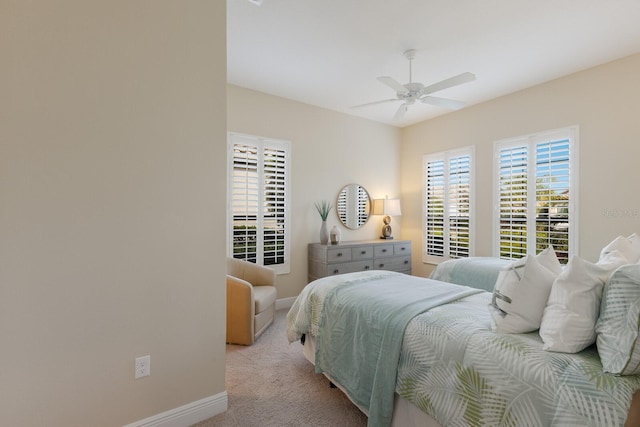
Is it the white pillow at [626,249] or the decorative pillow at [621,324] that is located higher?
the white pillow at [626,249]

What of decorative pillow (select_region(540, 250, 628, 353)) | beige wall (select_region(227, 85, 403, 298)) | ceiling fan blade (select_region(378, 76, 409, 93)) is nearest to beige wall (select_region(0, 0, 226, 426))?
ceiling fan blade (select_region(378, 76, 409, 93))

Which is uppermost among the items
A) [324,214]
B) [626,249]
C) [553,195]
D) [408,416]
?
[553,195]

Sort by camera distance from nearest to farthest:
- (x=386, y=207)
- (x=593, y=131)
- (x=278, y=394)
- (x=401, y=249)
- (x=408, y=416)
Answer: (x=408, y=416) → (x=278, y=394) → (x=593, y=131) → (x=401, y=249) → (x=386, y=207)

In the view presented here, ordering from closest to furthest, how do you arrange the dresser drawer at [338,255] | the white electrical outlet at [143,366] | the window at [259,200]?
the white electrical outlet at [143,366] → the window at [259,200] → the dresser drawer at [338,255]

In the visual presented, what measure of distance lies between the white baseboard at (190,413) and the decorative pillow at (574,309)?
1.91 meters

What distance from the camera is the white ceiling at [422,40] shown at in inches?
97.0

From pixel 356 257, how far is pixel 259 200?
1605mm

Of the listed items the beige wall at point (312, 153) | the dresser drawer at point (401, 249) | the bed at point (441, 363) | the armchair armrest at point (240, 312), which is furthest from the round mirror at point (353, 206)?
the bed at point (441, 363)

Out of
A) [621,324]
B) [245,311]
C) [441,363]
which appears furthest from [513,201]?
[245,311]

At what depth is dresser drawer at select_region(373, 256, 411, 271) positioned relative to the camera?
4730 millimetres

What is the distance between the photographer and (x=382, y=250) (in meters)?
4.78

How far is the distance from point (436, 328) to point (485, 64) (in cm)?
308

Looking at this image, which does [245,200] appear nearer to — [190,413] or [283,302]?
[283,302]

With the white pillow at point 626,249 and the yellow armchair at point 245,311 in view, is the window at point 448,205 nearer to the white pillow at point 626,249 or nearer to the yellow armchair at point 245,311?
the white pillow at point 626,249
